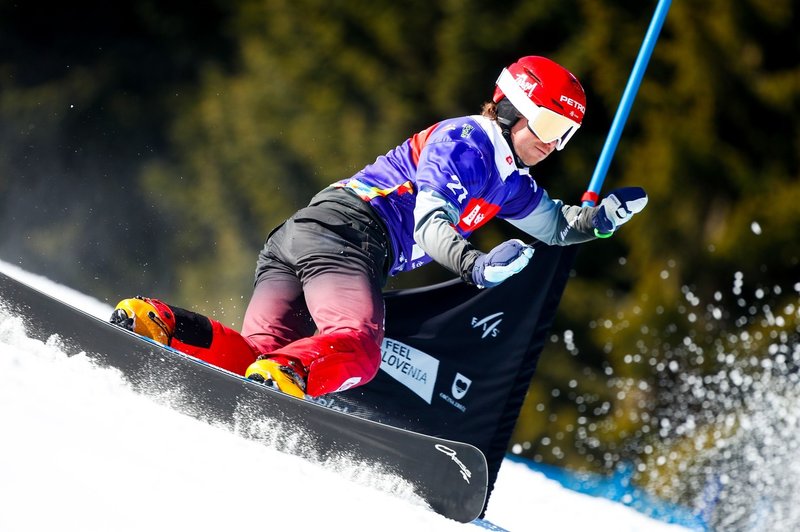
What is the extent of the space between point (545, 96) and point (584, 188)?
653cm

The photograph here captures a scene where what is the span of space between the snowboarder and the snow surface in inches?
9.4

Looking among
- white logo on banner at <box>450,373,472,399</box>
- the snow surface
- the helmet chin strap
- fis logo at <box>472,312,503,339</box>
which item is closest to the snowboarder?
the helmet chin strap

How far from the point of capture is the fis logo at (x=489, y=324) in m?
3.42

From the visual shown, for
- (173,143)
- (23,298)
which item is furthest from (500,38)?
(23,298)

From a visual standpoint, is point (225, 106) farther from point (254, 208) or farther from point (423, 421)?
point (423, 421)

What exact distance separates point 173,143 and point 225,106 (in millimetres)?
1069

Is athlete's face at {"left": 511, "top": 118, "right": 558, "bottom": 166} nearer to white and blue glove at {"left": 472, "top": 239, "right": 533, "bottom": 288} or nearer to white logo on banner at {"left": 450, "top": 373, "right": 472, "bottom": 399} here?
white and blue glove at {"left": 472, "top": 239, "right": 533, "bottom": 288}

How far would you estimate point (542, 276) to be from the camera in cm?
345

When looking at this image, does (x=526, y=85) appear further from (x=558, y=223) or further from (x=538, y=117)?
(x=558, y=223)

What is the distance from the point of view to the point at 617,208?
10.6 ft

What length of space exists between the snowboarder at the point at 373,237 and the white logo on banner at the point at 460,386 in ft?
1.51

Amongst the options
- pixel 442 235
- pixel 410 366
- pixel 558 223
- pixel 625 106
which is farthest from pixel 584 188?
pixel 442 235

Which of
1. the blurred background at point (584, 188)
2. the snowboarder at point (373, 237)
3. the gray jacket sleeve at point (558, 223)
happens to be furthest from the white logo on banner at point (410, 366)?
the blurred background at point (584, 188)

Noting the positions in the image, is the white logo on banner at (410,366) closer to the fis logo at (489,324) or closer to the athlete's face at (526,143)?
the fis logo at (489,324)
